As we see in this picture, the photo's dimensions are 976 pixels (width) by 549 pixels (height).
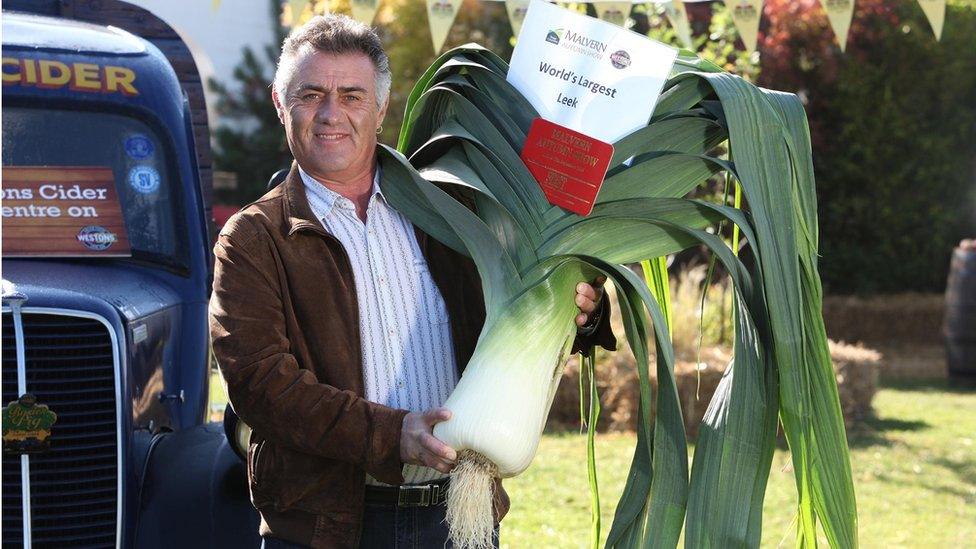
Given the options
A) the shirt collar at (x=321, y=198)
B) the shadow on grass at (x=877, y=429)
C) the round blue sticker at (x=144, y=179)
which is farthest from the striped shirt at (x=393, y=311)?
the shadow on grass at (x=877, y=429)

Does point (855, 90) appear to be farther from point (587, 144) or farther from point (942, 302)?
point (587, 144)

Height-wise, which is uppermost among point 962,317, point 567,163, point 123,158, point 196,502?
point 567,163

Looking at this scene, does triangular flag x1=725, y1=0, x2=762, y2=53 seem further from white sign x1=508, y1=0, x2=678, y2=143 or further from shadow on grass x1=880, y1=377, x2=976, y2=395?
shadow on grass x1=880, y1=377, x2=976, y2=395

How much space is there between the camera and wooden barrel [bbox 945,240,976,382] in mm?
10094

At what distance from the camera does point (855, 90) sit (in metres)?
12.7

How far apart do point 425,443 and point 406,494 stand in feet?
1.09

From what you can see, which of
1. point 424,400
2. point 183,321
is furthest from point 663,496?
point 183,321

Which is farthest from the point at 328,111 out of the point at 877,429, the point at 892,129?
the point at 892,129

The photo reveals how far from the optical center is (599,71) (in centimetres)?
241

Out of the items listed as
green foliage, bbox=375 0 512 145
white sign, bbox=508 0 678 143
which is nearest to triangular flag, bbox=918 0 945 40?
white sign, bbox=508 0 678 143

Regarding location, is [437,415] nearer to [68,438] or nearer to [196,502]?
[196,502]

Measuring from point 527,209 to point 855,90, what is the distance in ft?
36.3

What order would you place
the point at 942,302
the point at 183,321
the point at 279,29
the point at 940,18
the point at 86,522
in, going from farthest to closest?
the point at 279,29 < the point at 942,302 < the point at 940,18 < the point at 183,321 < the point at 86,522

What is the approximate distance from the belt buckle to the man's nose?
2.48 feet
